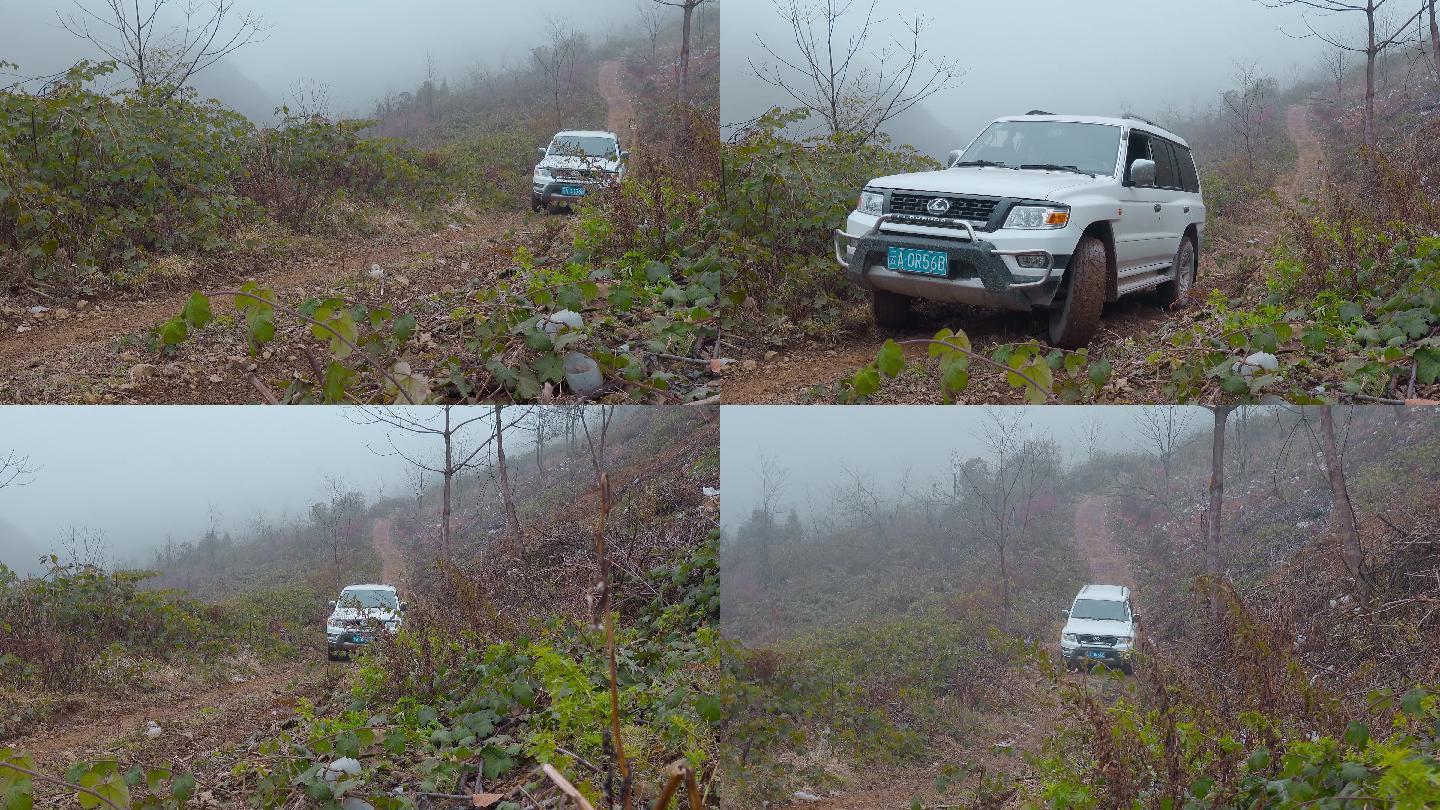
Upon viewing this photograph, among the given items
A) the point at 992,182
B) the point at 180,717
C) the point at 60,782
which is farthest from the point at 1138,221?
the point at 180,717

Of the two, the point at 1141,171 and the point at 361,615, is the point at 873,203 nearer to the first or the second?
the point at 1141,171

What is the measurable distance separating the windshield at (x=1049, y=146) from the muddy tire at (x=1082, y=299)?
876 mm

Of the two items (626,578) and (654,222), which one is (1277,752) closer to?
(626,578)

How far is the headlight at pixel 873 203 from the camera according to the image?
591cm

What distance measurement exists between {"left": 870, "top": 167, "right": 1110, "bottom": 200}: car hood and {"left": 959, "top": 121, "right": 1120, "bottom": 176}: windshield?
216 millimetres

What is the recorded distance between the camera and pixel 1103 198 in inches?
237

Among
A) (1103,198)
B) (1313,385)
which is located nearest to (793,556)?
(1313,385)

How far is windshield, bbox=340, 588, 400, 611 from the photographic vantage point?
A: 5465 millimetres

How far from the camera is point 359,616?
5.53m

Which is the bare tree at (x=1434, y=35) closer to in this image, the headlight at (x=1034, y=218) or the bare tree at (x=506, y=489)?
the headlight at (x=1034, y=218)

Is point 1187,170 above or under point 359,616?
above

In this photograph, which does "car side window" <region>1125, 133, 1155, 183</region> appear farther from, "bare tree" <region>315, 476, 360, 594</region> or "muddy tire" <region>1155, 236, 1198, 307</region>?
"bare tree" <region>315, 476, 360, 594</region>

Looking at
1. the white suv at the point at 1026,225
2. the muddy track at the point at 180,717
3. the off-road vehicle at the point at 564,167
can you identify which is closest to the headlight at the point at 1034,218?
the white suv at the point at 1026,225

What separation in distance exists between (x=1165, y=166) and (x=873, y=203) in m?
3.10
